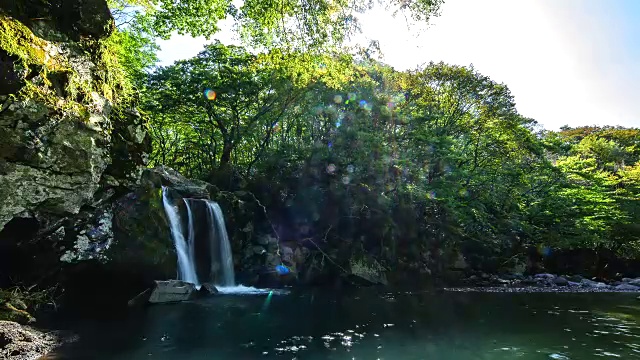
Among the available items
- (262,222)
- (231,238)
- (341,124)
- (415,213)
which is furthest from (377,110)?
(231,238)

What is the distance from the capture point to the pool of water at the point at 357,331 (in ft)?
29.9

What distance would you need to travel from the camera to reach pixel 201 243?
20.2 metres

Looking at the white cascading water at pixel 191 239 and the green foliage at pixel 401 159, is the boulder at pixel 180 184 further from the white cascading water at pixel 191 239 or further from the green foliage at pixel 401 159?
the green foliage at pixel 401 159

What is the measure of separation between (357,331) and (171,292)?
317 inches

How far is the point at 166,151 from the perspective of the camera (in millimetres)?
38125

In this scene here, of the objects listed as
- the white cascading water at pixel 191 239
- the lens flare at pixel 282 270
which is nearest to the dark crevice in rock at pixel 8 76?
the white cascading water at pixel 191 239

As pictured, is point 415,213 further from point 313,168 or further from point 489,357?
point 489,357

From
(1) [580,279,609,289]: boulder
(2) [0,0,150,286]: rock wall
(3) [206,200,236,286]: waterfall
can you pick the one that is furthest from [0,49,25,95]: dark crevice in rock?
(1) [580,279,609,289]: boulder

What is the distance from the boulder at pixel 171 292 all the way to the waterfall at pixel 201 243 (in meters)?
2.04

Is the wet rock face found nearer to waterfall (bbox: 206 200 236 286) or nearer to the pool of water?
the pool of water

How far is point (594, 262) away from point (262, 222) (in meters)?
28.0

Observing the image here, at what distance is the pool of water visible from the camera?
29.9ft

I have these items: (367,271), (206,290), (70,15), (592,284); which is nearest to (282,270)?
(367,271)

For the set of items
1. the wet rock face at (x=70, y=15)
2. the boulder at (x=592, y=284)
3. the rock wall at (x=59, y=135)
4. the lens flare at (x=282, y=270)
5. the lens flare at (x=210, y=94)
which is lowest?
the boulder at (x=592, y=284)
